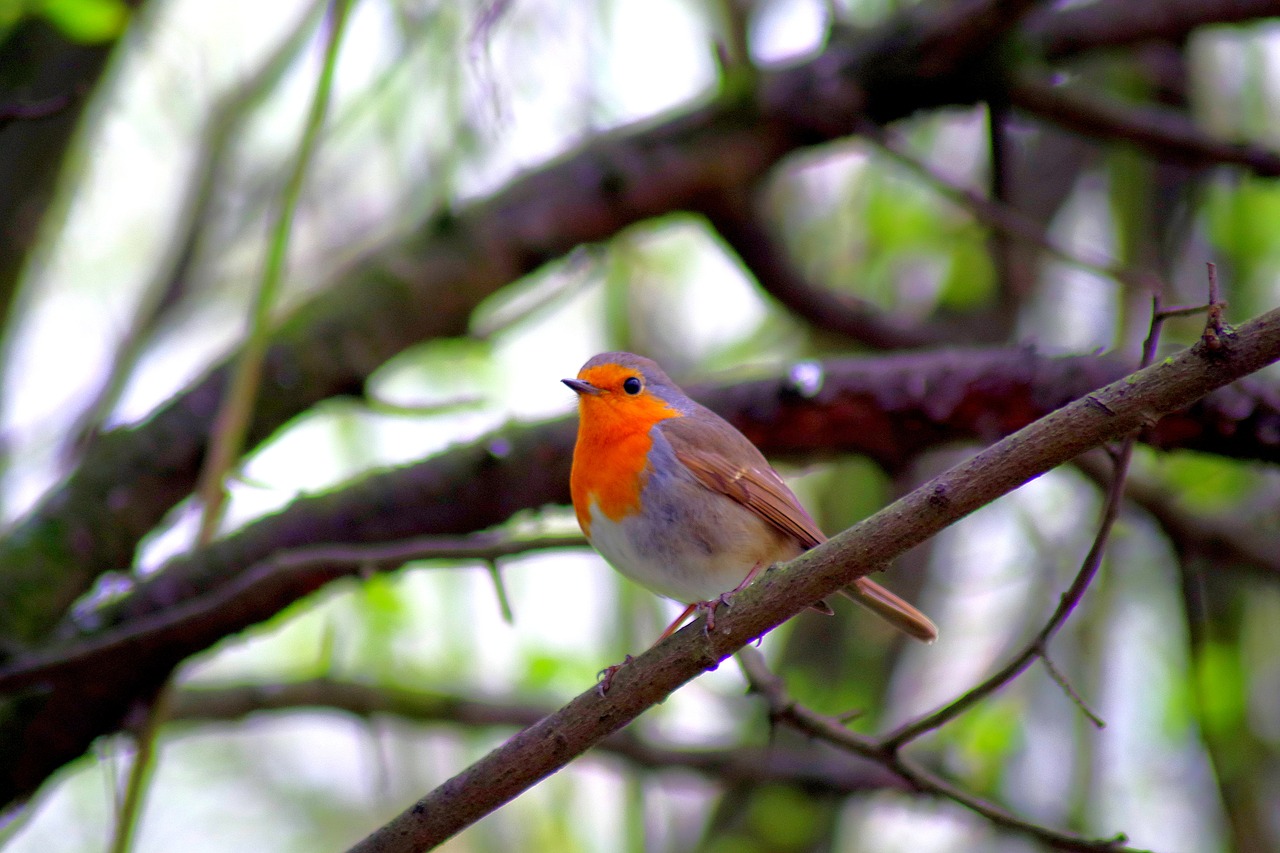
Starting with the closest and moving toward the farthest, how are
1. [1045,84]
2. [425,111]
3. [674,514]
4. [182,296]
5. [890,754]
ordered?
[890,754] < [674,514] < [1045,84] < [182,296] < [425,111]

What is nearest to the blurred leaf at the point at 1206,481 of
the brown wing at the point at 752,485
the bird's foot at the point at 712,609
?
the brown wing at the point at 752,485

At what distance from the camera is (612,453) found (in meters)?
3.27

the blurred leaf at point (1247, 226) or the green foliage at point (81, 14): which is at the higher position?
the green foliage at point (81, 14)

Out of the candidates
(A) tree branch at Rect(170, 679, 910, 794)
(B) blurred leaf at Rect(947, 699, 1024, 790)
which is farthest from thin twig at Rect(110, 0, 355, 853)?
(B) blurred leaf at Rect(947, 699, 1024, 790)

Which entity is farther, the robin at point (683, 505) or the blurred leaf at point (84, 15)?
the blurred leaf at point (84, 15)

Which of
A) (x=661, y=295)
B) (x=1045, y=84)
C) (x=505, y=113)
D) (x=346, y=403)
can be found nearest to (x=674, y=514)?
(x=505, y=113)

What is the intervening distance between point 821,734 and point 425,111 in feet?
13.7

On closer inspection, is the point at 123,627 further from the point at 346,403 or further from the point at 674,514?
the point at 674,514

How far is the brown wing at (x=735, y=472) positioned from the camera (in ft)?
Result: 10.7

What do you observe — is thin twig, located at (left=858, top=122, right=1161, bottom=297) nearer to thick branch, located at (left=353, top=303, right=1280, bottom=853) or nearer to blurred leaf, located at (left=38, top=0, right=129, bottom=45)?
thick branch, located at (left=353, top=303, right=1280, bottom=853)

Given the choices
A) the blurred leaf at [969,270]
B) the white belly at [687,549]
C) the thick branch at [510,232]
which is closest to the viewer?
the white belly at [687,549]

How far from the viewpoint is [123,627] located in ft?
12.2

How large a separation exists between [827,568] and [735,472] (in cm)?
120

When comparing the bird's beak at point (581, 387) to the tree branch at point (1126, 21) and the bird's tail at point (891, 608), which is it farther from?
the tree branch at point (1126, 21)
